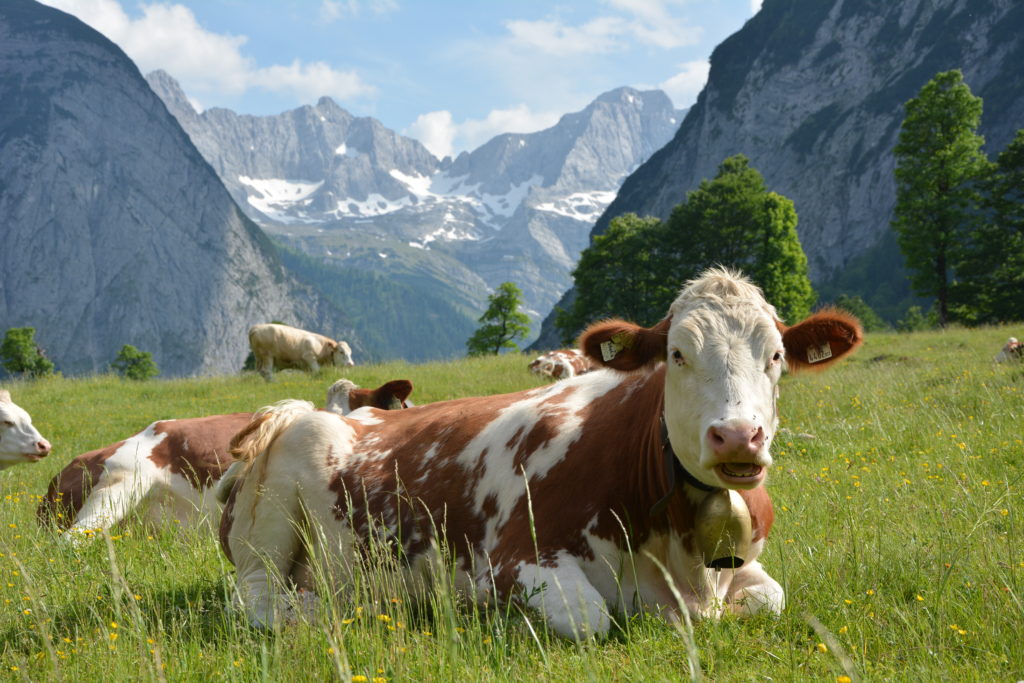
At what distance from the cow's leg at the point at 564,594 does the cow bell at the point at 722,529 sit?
59 centimetres

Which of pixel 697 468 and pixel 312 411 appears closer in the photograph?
pixel 697 468

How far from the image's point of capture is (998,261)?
39562mm

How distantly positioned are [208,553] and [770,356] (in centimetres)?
452

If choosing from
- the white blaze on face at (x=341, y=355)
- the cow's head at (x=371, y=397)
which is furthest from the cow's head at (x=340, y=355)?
the cow's head at (x=371, y=397)

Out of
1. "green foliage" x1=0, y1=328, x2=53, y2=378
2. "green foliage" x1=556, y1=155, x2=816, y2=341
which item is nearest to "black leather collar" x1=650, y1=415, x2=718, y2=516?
"green foliage" x1=556, y1=155, x2=816, y2=341

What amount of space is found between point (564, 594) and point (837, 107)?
156359 mm

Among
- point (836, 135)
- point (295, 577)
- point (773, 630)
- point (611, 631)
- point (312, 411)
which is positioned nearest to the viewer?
point (773, 630)

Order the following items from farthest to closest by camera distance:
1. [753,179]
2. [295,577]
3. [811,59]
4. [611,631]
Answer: [811,59], [753,179], [295,577], [611,631]

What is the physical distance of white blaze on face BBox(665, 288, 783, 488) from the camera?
3.08 metres

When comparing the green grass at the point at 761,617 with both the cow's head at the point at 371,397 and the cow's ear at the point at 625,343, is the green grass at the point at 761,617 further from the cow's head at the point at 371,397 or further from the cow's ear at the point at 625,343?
the cow's head at the point at 371,397

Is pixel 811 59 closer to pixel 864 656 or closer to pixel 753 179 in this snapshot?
pixel 753 179

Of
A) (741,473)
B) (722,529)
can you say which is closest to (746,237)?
(722,529)

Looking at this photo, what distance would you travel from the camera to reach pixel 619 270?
5175 cm

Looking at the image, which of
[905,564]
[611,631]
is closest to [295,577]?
[611,631]
